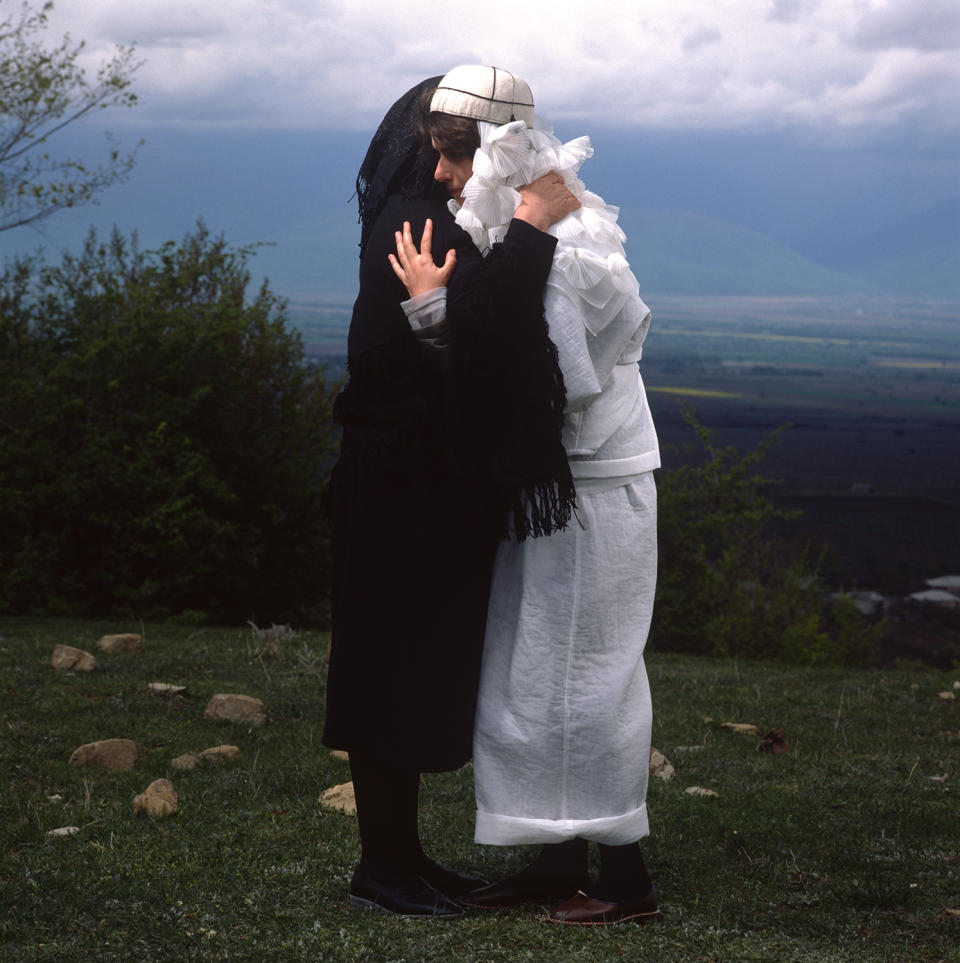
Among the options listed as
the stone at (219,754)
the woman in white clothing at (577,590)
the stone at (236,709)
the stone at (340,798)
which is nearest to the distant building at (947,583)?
the stone at (236,709)

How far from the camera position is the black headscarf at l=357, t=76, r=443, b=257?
2990 millimetres

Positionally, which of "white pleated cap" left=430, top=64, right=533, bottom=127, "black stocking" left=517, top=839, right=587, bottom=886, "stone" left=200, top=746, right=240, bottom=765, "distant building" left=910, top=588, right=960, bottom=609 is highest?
"white pleated cap" left=430, top=64, right=533, bottom=127

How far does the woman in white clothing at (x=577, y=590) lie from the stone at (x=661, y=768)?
177 cm

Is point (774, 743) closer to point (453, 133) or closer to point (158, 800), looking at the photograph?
point (158, 800)

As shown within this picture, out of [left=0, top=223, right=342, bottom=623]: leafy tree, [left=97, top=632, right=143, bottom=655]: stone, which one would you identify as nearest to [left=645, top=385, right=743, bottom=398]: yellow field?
[left=0, top=223, right=342, bottom=623]: leafy tree

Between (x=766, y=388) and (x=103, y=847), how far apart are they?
12954cm

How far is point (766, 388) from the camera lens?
12800 centimetres

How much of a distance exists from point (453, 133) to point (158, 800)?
245cm

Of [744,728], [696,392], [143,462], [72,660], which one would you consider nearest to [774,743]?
[744,728]

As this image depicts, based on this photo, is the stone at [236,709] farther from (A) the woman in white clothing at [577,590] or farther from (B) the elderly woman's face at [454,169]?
(B) the elderly woman's face at [454,169]

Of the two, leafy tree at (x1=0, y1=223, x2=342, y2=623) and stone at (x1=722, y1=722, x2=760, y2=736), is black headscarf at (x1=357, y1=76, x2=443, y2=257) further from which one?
leafy tree at (x1=0, y1=223, x2=342, y2=623)

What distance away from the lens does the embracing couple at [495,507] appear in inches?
108

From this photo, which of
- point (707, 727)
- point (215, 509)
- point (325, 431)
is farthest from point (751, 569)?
point (707, 727)

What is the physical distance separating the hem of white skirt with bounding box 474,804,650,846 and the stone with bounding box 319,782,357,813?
117 cm
